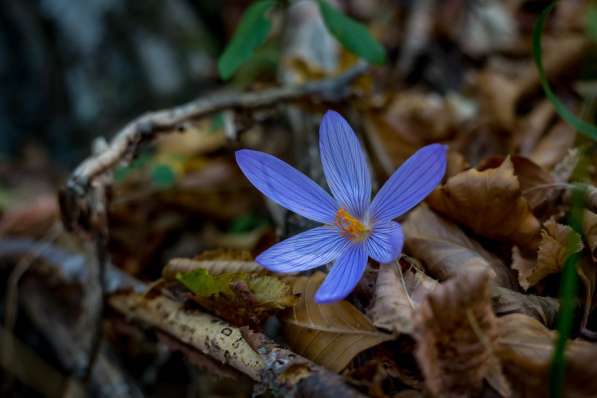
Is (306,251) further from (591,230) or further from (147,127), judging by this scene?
(147,127)

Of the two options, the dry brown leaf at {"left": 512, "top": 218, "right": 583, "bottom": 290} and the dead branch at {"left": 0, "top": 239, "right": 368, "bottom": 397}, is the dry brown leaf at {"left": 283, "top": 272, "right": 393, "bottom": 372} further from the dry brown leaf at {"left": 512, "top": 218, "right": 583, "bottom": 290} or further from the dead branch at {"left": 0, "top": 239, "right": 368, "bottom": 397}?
the dry brown leaf at {"left": 512, "top": 218, "right": 583, "bottom": 290}

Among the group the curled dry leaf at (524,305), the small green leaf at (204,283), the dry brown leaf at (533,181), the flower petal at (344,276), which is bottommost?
the curled dry leaf at (524,305)

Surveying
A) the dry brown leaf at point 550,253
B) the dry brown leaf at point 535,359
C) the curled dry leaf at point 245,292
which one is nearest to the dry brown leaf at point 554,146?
the dry brown leaf at point 550,253

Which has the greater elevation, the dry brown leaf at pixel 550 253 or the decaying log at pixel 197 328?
the dry brown leaf at pixel 550 253

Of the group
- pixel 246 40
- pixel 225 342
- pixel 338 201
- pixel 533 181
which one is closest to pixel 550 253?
pixel 533 181

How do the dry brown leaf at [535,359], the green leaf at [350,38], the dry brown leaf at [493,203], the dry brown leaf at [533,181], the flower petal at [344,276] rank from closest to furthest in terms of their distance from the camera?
the dry brown leaf at [535,359] → the flower petal at [344,276] → the dry brown leaf at [493,203] → the dry brown leaf at [533,181] → the green leaf at [350,38]

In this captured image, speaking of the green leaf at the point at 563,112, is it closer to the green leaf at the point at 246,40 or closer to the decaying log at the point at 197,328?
the green leaf at the point at 246,40
